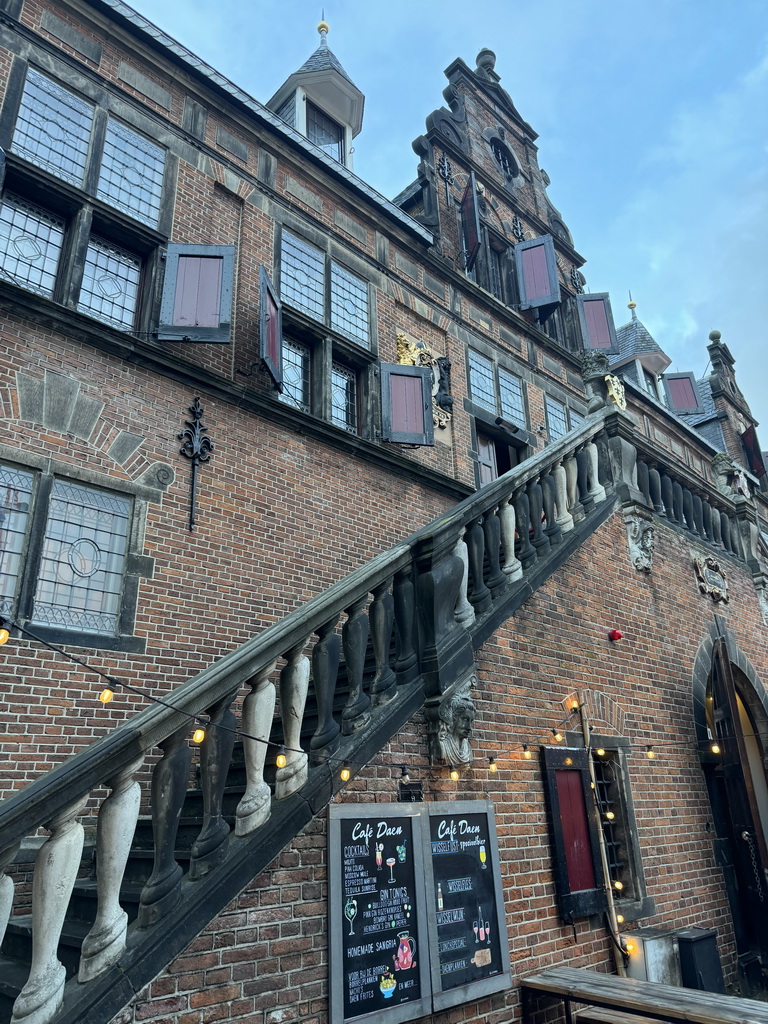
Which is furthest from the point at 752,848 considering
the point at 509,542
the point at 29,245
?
the point at 29,245

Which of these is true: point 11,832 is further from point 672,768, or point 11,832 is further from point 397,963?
point 672,768

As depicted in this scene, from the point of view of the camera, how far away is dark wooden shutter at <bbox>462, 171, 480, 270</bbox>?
13344 mm

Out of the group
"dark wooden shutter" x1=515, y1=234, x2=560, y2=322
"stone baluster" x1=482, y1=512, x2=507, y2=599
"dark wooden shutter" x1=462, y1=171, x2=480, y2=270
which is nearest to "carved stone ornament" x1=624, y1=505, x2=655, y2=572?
"stone baluster" x1=482, y1=512, x2=507, y2=599

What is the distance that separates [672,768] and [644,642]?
129 centimetres

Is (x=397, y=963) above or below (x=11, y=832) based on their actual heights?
below

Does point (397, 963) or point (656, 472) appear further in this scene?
point (656, 472)

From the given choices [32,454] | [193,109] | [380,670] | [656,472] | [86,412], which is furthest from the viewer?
[193,109]

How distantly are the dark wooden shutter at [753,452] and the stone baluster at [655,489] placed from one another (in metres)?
18.6

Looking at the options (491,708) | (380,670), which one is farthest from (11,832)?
(491,708)

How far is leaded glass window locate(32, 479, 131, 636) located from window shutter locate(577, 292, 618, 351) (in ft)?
41.3

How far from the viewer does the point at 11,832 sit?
8.11ft

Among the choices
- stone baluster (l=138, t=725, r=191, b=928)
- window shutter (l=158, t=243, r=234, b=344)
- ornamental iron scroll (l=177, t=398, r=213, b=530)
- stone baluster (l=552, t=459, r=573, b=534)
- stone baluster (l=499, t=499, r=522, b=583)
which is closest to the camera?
stone baluster (l=138, t=725, r=191, b=928)

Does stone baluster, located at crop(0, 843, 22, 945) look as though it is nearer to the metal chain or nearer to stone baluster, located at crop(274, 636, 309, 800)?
stone baluster, located at crop(274, 636, 309, 800)

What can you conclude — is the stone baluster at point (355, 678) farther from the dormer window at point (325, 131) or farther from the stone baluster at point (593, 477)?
the dormer window at point (325, 131)
